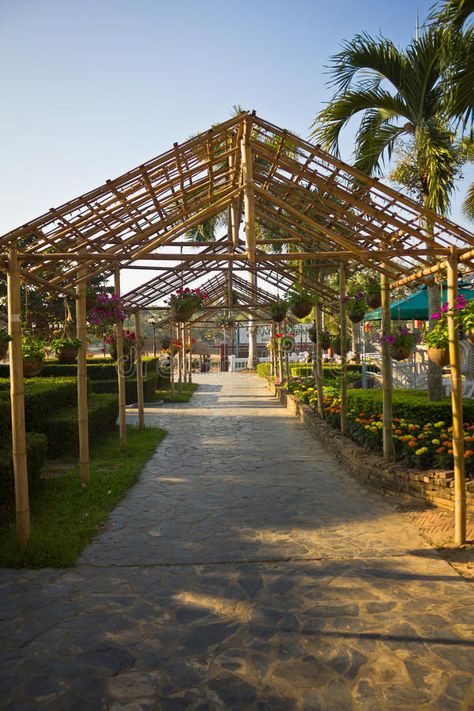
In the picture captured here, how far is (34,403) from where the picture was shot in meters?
8.70

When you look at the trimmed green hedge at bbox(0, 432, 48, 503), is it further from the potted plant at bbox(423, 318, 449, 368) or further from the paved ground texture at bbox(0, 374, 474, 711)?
the potted plant at bbox(423, 318, 449, 368)

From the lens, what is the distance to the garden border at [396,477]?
230 inches

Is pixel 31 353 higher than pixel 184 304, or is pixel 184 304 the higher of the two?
pixel 184 304

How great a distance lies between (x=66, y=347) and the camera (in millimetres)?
6902

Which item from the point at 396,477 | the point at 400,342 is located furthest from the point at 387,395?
the point at 396,477

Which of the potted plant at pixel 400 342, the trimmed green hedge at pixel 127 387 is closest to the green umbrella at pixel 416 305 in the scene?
the potted plant at pixel 400 342

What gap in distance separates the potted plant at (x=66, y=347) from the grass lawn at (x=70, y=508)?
176 centimetres

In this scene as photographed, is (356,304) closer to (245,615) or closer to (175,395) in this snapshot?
(245,615)

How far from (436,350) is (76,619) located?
166 inches

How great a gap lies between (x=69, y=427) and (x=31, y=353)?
3307 millimetres

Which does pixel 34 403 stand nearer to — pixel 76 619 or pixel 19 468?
pixel 19 468

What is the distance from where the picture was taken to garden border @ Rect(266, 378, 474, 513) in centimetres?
584

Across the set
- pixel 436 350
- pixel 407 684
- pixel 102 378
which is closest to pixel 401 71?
pixel 436 350

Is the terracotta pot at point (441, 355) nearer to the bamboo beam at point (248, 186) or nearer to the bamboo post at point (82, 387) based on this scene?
the bamboo beam at point (248, 186)
